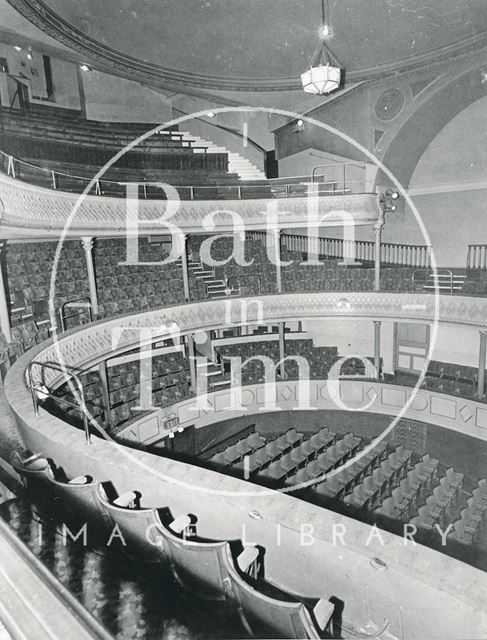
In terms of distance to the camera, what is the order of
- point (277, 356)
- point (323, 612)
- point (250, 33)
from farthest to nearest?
1. point (277, 356)
2. point (250, 33)
3. point (323, 612)

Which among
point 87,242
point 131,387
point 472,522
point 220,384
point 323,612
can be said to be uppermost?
point 87,242

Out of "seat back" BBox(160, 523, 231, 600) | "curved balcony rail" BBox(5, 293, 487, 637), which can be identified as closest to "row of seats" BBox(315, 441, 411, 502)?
"curved balcony rail" BBox(5, 293, 487, 637)

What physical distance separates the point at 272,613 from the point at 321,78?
970 cm

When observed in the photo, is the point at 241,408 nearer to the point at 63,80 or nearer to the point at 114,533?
the point at 114,533

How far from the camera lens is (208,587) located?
3.16 m

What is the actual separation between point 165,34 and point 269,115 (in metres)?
7.57

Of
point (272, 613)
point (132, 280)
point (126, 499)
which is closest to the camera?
point (272, 613)

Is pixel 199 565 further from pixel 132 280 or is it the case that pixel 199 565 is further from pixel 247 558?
pixel 132 280

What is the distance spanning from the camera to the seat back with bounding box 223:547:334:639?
2477 millimetres

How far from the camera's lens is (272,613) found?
8.56 feet

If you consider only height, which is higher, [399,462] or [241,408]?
[241,408]

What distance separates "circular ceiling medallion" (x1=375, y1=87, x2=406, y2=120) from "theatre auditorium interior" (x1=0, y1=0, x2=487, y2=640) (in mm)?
78

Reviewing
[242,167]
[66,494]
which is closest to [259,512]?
[66,494]

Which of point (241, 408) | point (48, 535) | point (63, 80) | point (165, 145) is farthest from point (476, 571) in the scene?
point (63, 80)
